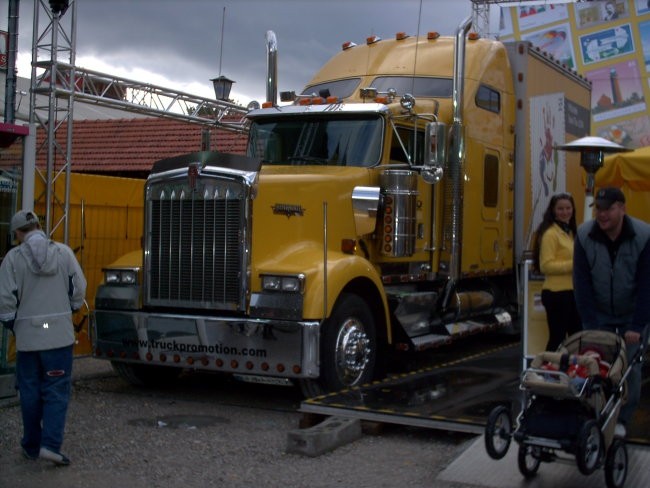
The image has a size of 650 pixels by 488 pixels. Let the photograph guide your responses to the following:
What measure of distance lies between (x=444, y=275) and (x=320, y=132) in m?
2.17

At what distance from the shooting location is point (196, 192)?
Answer: 8.69 metres

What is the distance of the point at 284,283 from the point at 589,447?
3.46 metres

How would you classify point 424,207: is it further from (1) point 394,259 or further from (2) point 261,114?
(2) point 261,114

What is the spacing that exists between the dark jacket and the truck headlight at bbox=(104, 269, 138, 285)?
4548 millimetres

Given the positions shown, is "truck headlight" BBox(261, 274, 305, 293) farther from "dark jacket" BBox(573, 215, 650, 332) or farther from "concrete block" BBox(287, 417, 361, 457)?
"dark jacket" BBox(573, 215, 650, 332)

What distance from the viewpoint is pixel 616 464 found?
562 cm

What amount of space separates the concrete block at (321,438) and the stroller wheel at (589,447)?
2.19 meters

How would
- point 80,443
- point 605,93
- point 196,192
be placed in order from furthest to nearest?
point 605,93, point 196,192, point 80,443

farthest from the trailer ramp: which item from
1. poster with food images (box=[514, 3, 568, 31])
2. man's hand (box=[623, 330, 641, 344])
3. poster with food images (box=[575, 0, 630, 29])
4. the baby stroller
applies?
poster with food images (box=[514, 3, 568, 31])

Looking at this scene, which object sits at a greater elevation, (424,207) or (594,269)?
(424,207)

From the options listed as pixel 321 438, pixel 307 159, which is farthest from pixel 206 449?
pixel 307 159

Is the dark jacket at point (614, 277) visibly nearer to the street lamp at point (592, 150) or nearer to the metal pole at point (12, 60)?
the street lamp at point (592, 150)

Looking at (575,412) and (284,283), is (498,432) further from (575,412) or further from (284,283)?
(284,283)

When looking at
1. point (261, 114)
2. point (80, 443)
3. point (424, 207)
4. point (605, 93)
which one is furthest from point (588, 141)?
point (605, 93)
